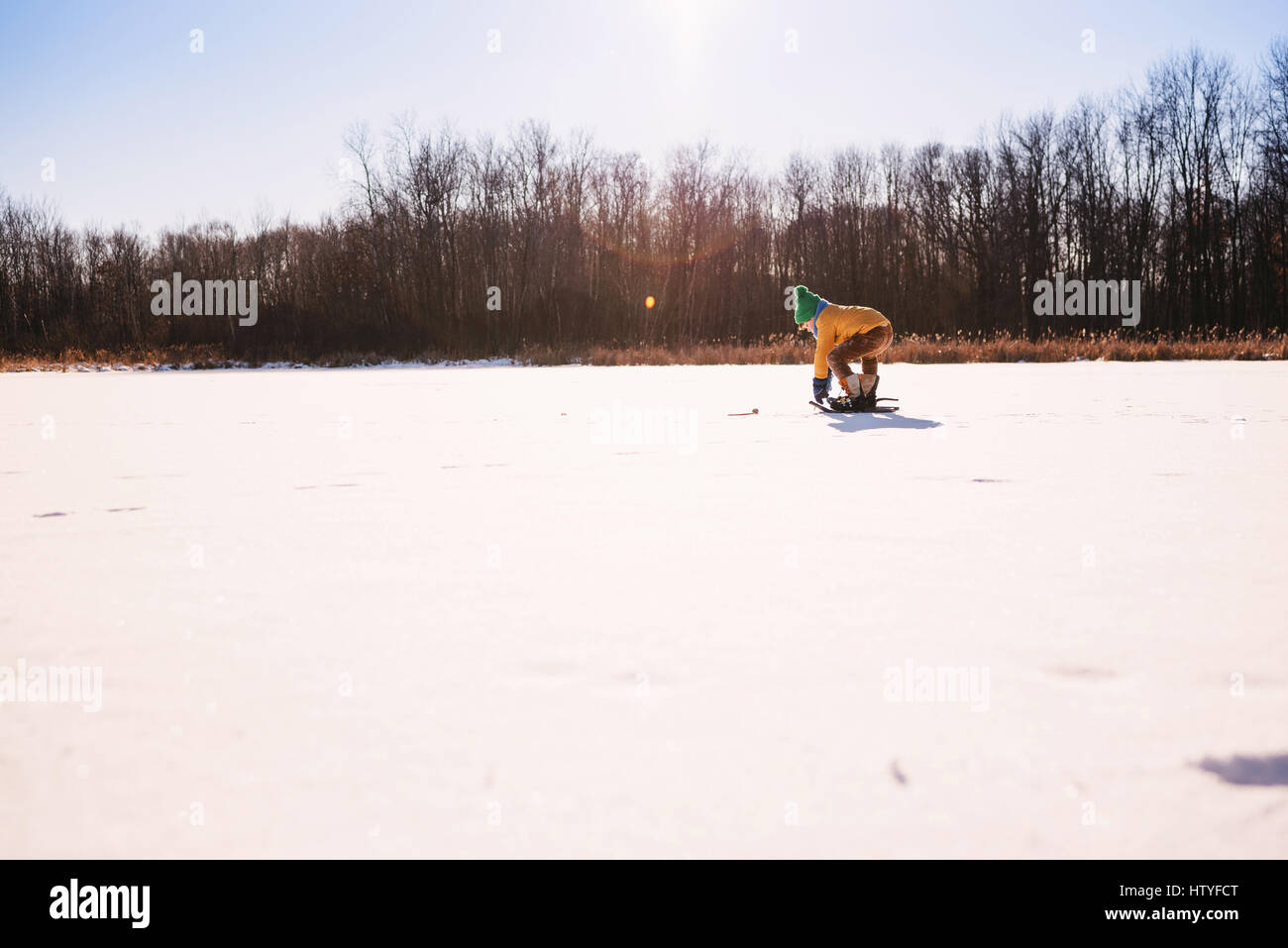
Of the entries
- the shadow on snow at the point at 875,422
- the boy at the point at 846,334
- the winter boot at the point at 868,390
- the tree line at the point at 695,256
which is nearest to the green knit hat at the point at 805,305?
the boy at the point at 846,334

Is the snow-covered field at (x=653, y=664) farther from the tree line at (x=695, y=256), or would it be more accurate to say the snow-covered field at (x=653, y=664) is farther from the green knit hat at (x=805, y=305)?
the tree line at (x=695, y=256)

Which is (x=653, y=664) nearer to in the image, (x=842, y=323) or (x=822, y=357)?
(x=842, y=323)

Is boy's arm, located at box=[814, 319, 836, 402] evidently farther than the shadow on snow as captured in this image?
Yes

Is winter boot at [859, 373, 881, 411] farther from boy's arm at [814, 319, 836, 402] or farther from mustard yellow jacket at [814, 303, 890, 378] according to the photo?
mustard yellow jacket at [814, 303, 890, 378]

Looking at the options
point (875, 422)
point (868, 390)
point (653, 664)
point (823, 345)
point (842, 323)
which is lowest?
point (653, 664)

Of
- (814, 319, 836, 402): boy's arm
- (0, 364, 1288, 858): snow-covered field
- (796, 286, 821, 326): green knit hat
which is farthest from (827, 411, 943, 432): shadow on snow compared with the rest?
(0, 364, 1288, 858): snow-covered field

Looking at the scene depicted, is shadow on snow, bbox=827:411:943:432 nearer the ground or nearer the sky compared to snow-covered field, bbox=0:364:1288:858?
nearer the sky

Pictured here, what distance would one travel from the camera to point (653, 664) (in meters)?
1.76

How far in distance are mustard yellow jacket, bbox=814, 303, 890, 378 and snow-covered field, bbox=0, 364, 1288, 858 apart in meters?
3.72

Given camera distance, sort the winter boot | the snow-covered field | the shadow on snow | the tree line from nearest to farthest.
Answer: the snow-covered field, the shadow on snow, the winter boot, the tree line

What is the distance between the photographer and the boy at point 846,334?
7.86 m

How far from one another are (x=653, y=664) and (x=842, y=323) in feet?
22.0

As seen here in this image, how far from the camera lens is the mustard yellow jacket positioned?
7.83 meters

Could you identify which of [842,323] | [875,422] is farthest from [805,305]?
[875,422]
